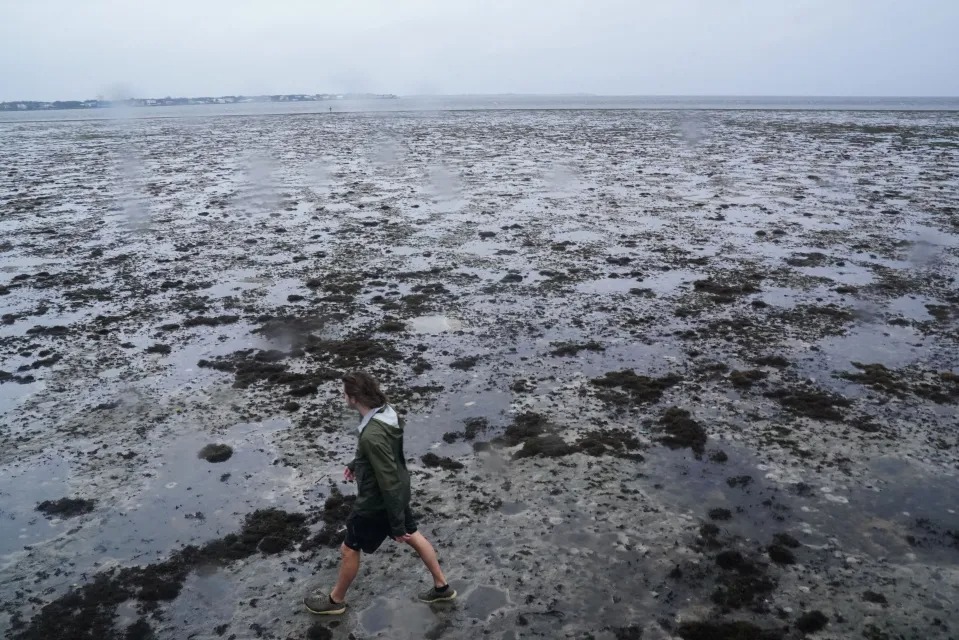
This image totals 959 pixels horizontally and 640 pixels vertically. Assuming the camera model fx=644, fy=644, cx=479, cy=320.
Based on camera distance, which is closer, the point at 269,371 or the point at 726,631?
the point at 726,631

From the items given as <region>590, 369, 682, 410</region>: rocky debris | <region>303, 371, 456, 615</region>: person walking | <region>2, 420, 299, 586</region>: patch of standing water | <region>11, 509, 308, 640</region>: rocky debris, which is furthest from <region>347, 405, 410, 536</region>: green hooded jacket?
<region>590, 369, 682, 410</region>: rocky debris

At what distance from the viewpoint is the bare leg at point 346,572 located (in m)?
5.50

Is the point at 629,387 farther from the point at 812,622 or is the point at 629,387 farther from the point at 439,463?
the point at 812,622

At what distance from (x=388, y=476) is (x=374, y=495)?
31 centimetres

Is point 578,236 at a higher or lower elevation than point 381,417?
lower

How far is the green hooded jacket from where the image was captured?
16.8ft

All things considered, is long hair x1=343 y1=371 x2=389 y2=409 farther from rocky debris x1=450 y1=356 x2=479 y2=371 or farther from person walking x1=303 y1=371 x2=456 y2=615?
rocky debris x1=450 y1=356 x2=479 y2=371

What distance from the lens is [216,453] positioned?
8.20 metres

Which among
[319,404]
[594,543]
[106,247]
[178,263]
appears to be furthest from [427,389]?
[106,247]

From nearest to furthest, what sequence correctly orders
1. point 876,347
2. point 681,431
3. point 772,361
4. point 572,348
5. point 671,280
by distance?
point 681,431
point 772,361
point 876,347
point 572,348
point 671,280

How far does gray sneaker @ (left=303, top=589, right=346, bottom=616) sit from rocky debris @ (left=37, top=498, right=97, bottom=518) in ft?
10.6

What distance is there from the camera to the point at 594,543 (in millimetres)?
6457

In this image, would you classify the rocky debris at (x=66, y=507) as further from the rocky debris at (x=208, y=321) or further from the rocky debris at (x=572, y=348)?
the rocky debris at (x=572, y=348)

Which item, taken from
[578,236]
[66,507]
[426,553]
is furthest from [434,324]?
[578,236]
